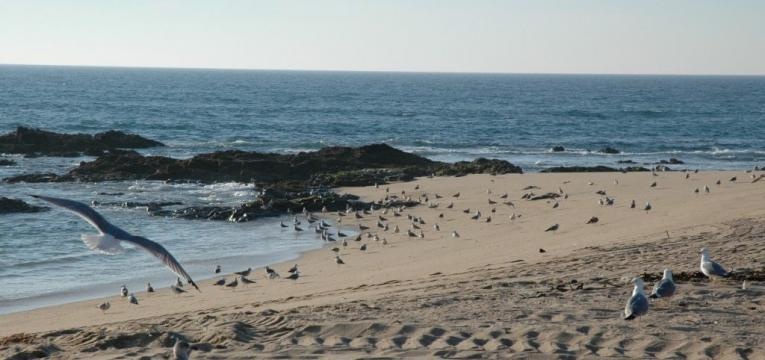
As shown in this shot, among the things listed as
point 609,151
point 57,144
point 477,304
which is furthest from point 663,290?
point 609,151

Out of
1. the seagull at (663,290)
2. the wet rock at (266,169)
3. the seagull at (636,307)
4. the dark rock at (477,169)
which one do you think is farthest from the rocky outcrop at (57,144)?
the seagull at (636,307)

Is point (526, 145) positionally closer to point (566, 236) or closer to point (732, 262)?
point (566, 236)

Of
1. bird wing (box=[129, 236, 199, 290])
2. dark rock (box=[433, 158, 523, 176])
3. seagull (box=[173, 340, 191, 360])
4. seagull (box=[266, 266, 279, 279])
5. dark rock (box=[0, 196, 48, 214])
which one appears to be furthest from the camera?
dark rock (box=[433, 158, 523, 176])

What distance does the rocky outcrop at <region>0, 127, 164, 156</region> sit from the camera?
39688mm

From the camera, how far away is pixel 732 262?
12031mm

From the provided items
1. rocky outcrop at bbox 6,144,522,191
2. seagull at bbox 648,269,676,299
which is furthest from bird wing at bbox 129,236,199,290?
rocky outcrop at bbox 6,144,522,191

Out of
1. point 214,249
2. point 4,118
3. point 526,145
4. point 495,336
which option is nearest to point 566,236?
point 214,249

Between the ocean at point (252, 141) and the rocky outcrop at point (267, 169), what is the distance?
4.08 feet

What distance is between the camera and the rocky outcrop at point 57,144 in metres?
39.7

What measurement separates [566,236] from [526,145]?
112 ft

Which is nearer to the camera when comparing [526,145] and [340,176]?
[340,176]

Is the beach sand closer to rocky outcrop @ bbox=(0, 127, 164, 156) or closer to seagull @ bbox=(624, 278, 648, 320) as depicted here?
seagull @ bbox=(624, 278, 648, 320)

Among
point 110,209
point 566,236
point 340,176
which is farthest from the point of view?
point 340,176

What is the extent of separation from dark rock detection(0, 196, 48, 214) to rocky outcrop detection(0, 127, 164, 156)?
15124 mm
